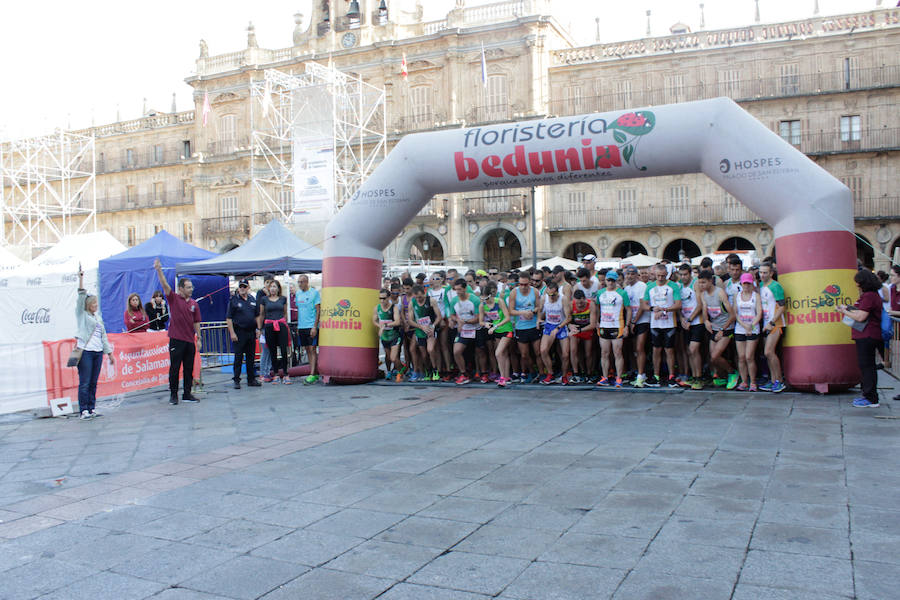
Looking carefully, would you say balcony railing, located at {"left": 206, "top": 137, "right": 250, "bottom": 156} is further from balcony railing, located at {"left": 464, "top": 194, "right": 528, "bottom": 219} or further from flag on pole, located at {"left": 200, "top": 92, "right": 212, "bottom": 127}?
balcony railing, located at {"left": 464, "top": 194, "right": 528, "bottom": 219}

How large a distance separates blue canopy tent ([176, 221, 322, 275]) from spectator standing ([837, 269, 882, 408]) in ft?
30.8

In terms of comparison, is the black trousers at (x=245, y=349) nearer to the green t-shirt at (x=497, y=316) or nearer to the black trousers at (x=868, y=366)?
the green t-shirt at (x=497, y=316)

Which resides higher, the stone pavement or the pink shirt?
the pink shirt

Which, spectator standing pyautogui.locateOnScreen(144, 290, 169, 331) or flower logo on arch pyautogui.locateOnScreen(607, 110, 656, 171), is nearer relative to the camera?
flower logo on arch pyautogui.locateOnScreen(607, 110, 656, 171)

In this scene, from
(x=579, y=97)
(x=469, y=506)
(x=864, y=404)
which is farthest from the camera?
(x=579, y=97)

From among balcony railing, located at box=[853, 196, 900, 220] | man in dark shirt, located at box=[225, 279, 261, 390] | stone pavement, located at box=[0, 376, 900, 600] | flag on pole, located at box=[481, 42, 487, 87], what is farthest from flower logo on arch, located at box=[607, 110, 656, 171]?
balcony railing, located at box=[853, 196, 900, 220]

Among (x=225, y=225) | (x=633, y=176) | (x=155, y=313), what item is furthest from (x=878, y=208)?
(x=225, y=225)

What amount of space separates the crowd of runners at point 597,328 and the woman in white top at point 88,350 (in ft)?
12.2

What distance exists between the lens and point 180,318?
9664 millimetres

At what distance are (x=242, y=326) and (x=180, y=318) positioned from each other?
140 centimetres

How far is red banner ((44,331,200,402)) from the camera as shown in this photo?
9172 mm

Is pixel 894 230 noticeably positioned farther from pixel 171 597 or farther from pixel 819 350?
pixel 171 597

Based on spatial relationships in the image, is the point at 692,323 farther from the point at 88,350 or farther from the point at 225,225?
the point at 225,225

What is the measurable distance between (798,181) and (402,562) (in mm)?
6852
